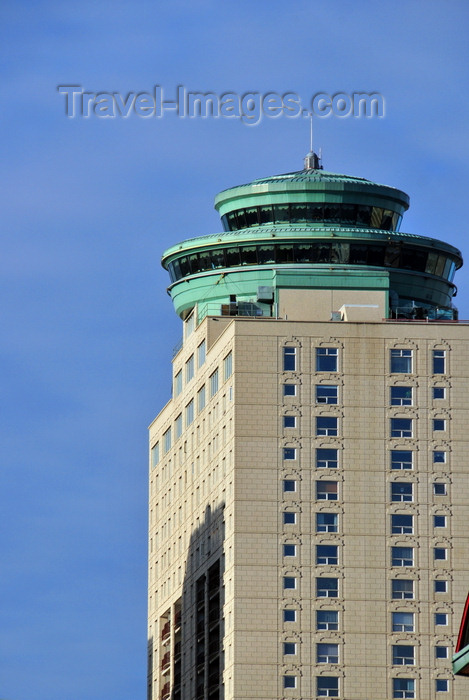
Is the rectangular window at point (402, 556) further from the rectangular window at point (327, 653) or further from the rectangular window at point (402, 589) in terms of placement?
the rectangular window at point (327, 653)

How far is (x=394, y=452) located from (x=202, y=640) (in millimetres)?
25451

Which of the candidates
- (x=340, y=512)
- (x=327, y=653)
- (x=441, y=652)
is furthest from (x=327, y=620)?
(x=441, y=652)

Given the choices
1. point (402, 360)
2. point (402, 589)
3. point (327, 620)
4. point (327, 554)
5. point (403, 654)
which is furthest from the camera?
point (402, 360)

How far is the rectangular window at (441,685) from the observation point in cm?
18150

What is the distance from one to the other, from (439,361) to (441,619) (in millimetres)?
21833

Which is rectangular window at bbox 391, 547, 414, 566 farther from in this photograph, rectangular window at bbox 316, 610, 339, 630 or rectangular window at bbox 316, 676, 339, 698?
rectangular window at bbox 316, 676, 339, 698

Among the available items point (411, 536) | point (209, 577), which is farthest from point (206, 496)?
point (411, 536)

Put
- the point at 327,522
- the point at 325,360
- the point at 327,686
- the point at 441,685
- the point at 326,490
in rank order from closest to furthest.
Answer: the point at 327,686
the point at 441,685
the point at 327,522
the point at 326,490
the point at 325,360

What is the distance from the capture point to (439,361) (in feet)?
624

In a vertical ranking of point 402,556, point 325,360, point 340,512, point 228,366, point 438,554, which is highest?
point 228,366

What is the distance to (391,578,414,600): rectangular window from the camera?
184625 millimetres

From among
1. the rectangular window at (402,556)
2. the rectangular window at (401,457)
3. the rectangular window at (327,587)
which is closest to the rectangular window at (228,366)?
the rectangular window at (401,457)

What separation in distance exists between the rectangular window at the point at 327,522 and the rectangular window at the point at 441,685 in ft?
48.9

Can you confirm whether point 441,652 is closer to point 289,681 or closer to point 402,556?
point 402,556
